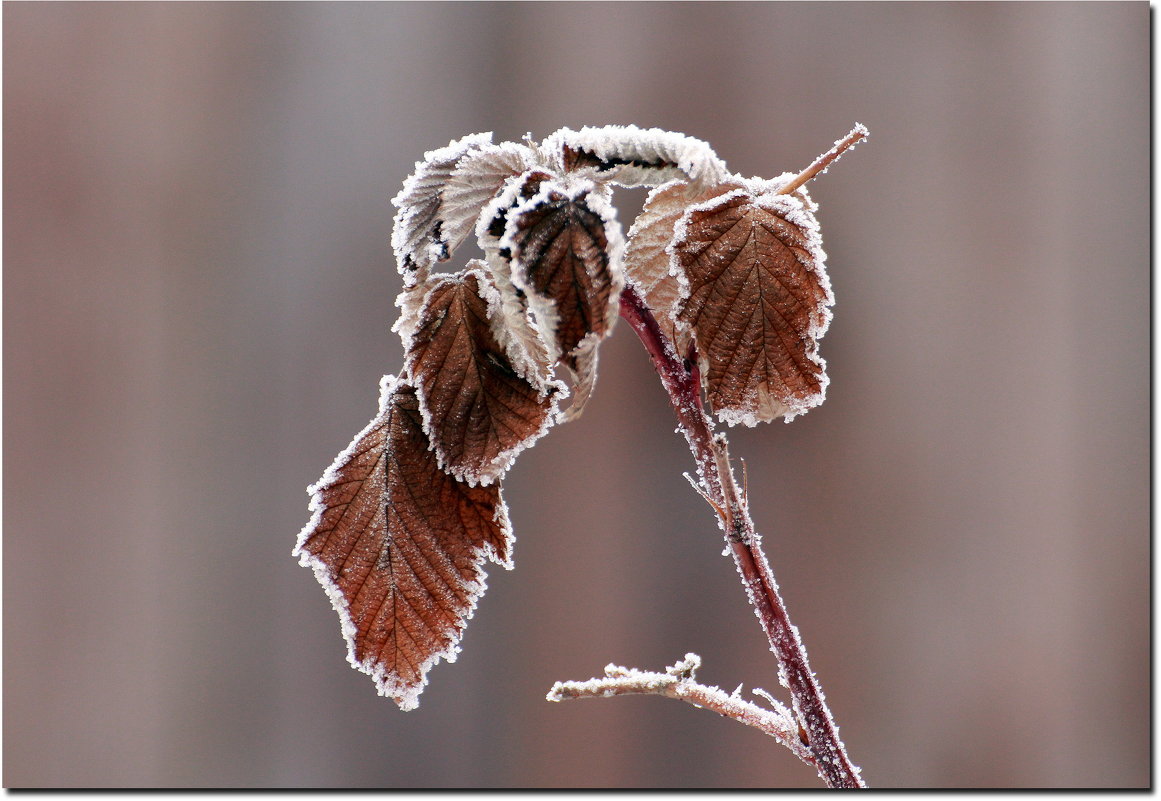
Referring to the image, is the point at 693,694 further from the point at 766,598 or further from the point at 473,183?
the point at 473,183

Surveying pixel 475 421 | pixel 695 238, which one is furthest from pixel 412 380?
pixel 695 238

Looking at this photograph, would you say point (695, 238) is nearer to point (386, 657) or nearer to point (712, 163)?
point (712, 163)

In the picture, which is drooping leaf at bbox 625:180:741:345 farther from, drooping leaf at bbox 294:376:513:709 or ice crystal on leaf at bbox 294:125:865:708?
drooping leaf at bbox 294:376:513:709

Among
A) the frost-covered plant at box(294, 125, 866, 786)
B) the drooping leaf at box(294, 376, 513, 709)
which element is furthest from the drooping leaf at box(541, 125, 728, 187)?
the drooping leaf at box(294, 376, 513, 709)

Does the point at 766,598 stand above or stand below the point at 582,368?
below

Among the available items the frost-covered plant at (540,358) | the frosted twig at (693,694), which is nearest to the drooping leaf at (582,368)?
the frost-covered plant at (540,358)

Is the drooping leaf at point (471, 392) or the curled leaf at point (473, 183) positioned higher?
the curled leaf at point (473, 183)

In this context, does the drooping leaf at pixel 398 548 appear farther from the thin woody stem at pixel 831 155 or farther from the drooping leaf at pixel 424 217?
the thin woody stem at pixel 831 155

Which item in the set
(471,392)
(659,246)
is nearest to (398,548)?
(471,392)
